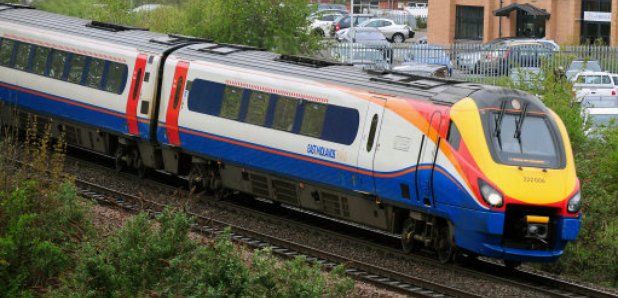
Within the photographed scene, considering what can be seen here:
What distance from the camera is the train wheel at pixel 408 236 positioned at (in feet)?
53.4

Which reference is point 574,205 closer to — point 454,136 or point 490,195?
point 490,195

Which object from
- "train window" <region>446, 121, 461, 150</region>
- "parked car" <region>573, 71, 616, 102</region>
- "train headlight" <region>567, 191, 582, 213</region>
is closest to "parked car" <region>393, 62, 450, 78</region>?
"parked car" <region>573, 71, 616, 102</region>

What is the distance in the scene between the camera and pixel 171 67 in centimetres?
2038

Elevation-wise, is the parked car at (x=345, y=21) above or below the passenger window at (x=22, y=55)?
above

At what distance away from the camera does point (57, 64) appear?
22609mm

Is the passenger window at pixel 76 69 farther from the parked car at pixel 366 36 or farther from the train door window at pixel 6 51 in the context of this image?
the parked car at pixel 366 36

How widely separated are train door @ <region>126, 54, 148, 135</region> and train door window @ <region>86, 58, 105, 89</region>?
101cm

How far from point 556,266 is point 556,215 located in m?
2.63

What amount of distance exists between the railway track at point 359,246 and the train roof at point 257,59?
2373 mm

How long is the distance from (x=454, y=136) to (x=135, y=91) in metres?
7.78

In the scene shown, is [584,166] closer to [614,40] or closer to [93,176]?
[93,176]

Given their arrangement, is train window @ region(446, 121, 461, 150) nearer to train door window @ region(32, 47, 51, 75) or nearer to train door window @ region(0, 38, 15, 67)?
train door window @ region(32, 47, 51, 75)

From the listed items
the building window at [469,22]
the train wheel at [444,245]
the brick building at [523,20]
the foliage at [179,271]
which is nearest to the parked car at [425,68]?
the brick building at [523,20]

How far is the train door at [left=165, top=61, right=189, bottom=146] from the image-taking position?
2006cm
